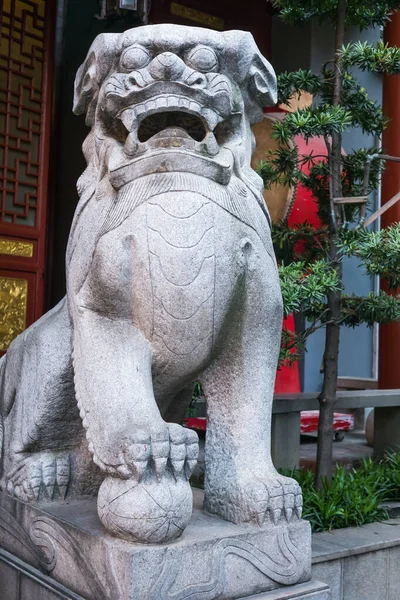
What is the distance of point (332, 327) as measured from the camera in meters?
3.35

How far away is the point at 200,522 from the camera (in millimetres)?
1781

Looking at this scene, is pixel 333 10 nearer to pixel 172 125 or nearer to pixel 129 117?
pixel 172 125

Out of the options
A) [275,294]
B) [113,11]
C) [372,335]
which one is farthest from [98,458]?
[372,335]

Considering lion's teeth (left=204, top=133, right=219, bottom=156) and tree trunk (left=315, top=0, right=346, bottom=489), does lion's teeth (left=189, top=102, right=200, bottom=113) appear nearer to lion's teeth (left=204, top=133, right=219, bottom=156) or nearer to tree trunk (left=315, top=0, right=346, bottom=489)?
lion's teeth (left=204, top=133, right=219, bottom=156)

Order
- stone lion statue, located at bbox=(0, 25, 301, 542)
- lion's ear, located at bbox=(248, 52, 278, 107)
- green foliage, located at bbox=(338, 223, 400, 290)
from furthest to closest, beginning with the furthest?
1. green foliage, located at bbox=(338, 223, 400, 290)
2. lion's ear, located at bbox=(248, 52, 278, 107)
3. stone lion statue, located at bbox=(0, 25, 301, 542)

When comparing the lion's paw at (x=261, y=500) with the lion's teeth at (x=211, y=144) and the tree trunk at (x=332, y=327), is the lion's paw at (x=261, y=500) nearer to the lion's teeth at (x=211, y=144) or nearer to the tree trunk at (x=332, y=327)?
the lion's teeth at (x=211, y=144)

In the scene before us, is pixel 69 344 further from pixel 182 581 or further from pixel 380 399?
pixel 380 399

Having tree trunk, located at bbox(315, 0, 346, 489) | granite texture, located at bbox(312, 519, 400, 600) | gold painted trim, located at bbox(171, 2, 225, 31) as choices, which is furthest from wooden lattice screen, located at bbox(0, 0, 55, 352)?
granite texture, located at bbox(312, 519, 400, 600)

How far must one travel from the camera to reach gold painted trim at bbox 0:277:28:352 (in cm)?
443

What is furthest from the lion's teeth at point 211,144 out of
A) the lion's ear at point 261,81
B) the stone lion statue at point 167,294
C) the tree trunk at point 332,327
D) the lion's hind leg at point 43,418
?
the tree trunk at point 332,327

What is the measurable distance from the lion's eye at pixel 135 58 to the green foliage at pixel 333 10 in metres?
1.78

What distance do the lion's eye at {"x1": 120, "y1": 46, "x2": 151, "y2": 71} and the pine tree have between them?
1.31 m

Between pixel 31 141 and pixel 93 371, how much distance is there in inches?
130

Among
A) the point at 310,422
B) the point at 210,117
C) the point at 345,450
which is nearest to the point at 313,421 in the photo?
the point at 310,422
